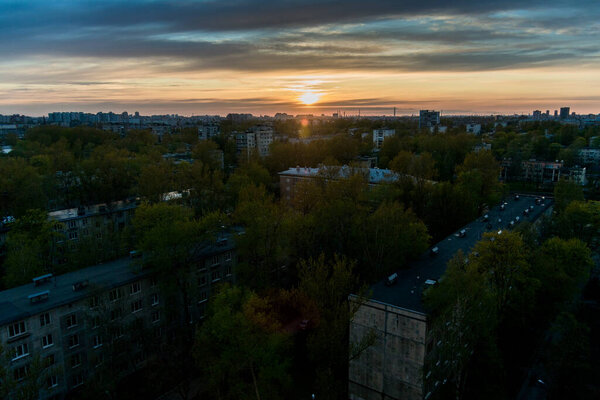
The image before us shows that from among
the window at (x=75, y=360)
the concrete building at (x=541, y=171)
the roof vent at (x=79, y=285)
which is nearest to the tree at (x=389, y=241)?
the roof vent at (x=79, y=285)

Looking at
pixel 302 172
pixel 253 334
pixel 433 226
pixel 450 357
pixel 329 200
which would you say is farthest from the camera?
pixel 302 172

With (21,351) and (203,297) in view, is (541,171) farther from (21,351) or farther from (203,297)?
(21,351)

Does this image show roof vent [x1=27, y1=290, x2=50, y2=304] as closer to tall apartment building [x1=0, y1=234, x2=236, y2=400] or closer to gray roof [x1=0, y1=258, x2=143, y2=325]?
tall apartment building [x1=0, y1=234, x2=236, y2=400]

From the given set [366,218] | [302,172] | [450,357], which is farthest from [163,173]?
[450,357]

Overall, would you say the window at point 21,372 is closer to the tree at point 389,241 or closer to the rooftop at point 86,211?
the tree at point 389,241

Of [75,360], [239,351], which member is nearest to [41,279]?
[75,360]

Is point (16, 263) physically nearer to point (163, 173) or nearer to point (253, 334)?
point (253, 334)
